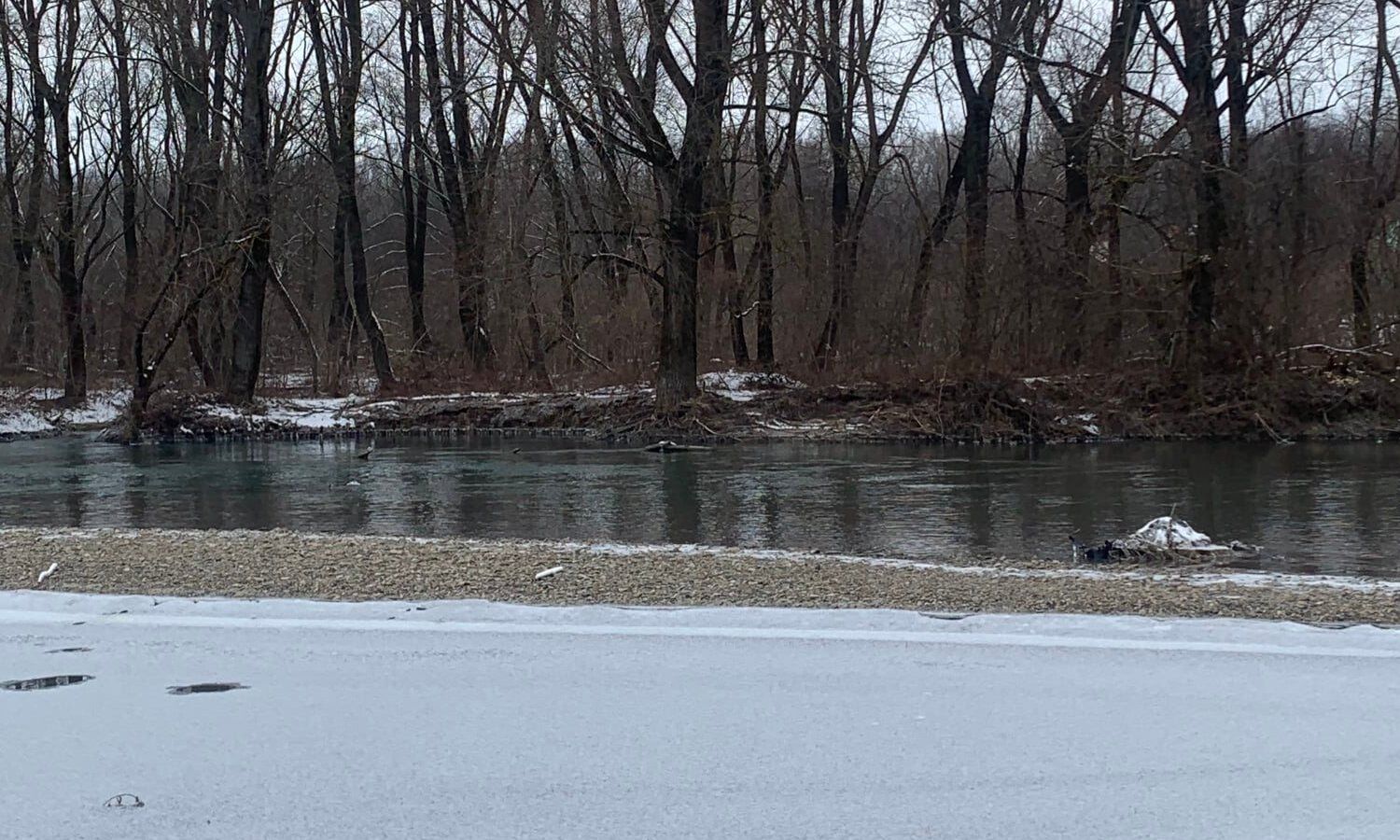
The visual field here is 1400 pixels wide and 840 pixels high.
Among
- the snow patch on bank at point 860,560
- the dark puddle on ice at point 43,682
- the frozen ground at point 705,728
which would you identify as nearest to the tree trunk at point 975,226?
the snow patch on bank at point 860,560

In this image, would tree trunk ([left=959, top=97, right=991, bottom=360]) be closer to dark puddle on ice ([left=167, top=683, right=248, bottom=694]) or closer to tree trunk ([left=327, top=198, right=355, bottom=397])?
tree trunk ([left=327, top=198, right=355, bottom=397])

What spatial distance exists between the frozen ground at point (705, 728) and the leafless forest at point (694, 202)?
21014mm

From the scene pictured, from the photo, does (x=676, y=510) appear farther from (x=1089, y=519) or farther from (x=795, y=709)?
(x=795, y=709)

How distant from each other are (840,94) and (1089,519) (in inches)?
854

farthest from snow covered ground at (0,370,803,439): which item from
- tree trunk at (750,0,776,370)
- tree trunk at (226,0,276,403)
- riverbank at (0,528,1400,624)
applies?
riverbank at (0,528,1400,624)

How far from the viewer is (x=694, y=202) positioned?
94.9 ft

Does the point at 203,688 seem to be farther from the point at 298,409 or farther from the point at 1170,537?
the point at 298,409

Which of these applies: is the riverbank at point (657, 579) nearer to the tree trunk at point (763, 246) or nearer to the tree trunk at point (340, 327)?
the tree trunk at point (763, 246)

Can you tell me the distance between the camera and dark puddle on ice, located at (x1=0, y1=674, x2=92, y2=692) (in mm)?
6098

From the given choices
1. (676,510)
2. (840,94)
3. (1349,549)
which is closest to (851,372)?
(840,94)

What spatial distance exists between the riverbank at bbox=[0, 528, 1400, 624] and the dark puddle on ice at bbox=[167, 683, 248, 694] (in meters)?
2.41

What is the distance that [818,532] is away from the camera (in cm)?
1414

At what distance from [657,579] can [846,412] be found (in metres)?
20.9

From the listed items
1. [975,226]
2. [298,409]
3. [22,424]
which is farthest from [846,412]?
[22,424]
